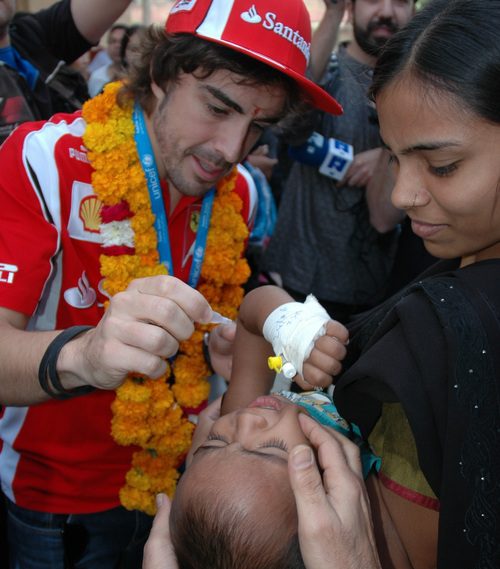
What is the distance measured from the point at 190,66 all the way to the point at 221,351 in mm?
996

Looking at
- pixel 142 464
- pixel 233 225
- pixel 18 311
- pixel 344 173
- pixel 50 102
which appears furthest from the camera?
pixel 344 173

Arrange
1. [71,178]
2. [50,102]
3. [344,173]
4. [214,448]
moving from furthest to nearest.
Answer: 1. [344,173]
2. [50,102]
3. [71,178]
4. [214,448]

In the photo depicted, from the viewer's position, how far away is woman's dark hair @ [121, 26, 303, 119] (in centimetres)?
191

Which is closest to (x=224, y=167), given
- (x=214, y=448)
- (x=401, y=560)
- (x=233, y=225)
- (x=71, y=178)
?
(x=233, y=225)

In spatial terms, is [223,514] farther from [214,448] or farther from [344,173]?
[344,173]

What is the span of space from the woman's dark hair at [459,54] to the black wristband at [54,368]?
0.99 metres

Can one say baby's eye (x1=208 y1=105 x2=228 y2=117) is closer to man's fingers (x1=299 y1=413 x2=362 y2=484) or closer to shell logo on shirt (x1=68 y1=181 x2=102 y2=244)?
shell logo on shirt (x1=68 y1=181 x2=102 y2=244)

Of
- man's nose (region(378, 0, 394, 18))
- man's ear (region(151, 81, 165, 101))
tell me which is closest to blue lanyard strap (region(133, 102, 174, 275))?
man's ear (region(151, 81, 165, 101))

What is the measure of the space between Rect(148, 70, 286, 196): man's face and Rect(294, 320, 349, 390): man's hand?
0.81 m

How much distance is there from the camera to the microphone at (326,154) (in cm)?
312

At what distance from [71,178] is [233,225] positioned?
663 mm

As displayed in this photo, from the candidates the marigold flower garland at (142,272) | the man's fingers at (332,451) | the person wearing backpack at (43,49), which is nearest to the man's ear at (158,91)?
the marigold flower garland at (142,272)

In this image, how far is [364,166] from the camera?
3.19 meters

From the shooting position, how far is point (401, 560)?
1.29 metres
